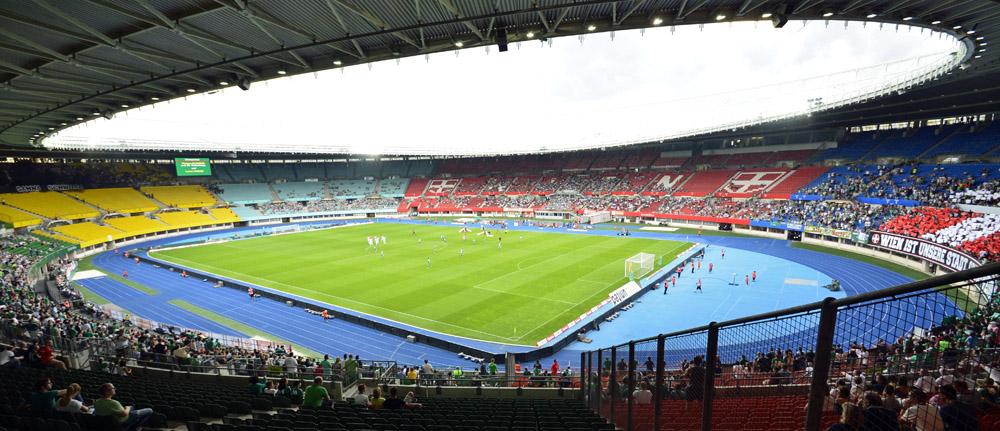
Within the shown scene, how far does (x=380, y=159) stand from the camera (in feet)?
293

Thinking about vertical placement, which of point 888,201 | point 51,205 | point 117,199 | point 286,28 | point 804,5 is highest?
point 804,5

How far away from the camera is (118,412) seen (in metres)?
6.27

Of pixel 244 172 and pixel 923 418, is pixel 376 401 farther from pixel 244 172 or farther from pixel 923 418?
pixel 244 172

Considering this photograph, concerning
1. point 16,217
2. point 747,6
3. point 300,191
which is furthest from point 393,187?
point 747,6

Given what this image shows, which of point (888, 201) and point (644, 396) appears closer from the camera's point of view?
point (644, 396)

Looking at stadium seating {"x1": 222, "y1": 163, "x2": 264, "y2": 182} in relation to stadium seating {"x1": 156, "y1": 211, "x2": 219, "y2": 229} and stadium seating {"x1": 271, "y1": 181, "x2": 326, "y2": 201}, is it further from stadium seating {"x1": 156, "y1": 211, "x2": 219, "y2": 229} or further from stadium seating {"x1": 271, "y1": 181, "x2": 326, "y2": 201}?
stadium seating {"x1": 156, "y1": 211, "x2": 219, "y2": 229}

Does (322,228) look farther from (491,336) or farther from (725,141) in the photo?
(725,141)

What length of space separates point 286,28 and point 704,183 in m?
58.8

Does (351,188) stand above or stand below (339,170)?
below

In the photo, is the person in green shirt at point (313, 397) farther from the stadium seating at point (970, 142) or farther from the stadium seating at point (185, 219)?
the stadium seating at point (185, 219)

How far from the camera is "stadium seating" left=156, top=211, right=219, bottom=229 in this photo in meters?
58.3

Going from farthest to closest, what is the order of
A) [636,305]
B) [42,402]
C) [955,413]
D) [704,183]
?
1. [704,183]
2. [636,305]
3. [42,402]
4. [955,413]

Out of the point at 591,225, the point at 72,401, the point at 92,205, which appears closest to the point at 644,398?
the point at 72,401

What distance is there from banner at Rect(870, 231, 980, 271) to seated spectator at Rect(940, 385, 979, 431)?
29008mm
